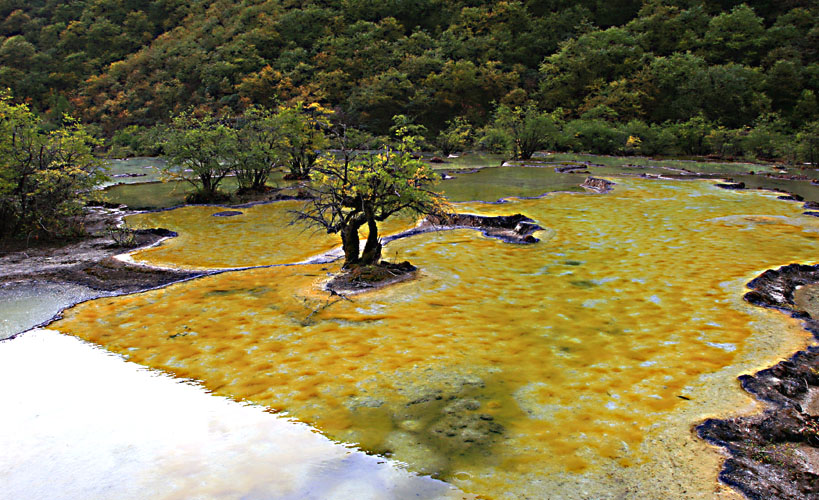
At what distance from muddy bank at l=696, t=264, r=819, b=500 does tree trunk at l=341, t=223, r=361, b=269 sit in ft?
27.5

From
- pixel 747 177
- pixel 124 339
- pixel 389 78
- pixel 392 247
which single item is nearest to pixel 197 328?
pixel 124 339

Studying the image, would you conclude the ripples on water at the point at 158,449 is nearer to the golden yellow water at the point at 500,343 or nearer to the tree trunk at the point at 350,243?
the golden yellow water at the point at 500,343

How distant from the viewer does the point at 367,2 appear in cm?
7875

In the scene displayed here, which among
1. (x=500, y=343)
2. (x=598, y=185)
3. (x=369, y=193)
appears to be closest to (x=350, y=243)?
(x=369, y=193)

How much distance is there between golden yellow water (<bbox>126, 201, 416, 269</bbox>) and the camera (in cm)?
1430

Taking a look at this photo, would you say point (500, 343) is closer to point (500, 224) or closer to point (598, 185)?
point (500, 224)

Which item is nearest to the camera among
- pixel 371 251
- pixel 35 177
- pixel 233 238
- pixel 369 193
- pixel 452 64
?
pixel 369 193

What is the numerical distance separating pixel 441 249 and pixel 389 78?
50280 mm

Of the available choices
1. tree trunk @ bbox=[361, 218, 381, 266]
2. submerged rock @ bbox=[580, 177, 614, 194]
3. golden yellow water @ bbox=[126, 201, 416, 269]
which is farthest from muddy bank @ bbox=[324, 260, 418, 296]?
submerged rock @ bbox=[580, 177, 614, 194]

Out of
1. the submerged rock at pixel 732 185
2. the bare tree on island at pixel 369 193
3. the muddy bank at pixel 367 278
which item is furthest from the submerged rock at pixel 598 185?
the muddy bank at pixel 367 278

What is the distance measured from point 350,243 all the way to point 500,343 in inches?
205

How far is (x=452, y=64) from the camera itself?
206 feet

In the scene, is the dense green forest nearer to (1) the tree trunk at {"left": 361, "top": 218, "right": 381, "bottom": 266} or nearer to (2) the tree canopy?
(2) the tree canopy

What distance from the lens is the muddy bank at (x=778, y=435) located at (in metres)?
4.70
